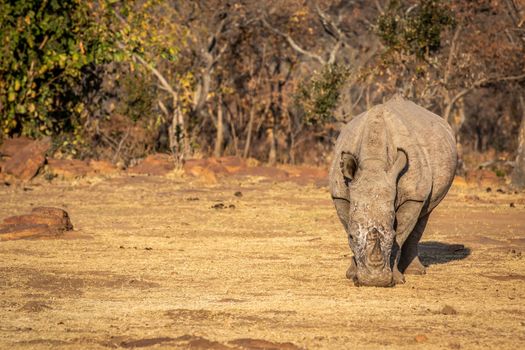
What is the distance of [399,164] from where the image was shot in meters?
9.30

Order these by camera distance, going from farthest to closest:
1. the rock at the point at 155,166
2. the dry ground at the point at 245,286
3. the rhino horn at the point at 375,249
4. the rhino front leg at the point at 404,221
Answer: the rock at the point at 155,166 < the rhino front leg at the point at 404,221 < the rhino horn at the point at 375,249 < the dry ground at the point at 245,286

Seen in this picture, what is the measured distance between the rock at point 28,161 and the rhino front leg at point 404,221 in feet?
46.3

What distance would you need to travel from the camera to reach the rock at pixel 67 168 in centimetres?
2277

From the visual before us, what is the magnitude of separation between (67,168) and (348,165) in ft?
49.1

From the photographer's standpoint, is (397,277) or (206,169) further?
(206,169)

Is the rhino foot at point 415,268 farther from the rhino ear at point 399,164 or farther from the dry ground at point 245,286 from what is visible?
the rhino ear at point 399,164

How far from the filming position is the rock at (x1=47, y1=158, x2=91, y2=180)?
22772 mm

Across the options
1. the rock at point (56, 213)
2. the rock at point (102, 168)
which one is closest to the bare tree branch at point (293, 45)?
the rock at point (102, 168)

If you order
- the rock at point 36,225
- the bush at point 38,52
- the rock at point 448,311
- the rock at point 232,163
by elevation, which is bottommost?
the rock at point 36,225

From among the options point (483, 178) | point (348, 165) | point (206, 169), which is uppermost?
point (348, 165)

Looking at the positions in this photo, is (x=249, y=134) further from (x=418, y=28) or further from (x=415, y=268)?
(x=415, y=268)

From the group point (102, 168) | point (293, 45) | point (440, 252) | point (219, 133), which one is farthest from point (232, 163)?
point (440, 252)

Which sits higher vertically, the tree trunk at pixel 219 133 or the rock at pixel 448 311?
the tree trunk at pixel 219 133

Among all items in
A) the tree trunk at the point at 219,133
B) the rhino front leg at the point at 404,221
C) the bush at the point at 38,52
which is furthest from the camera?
the tree trunk at the point at 219,133
